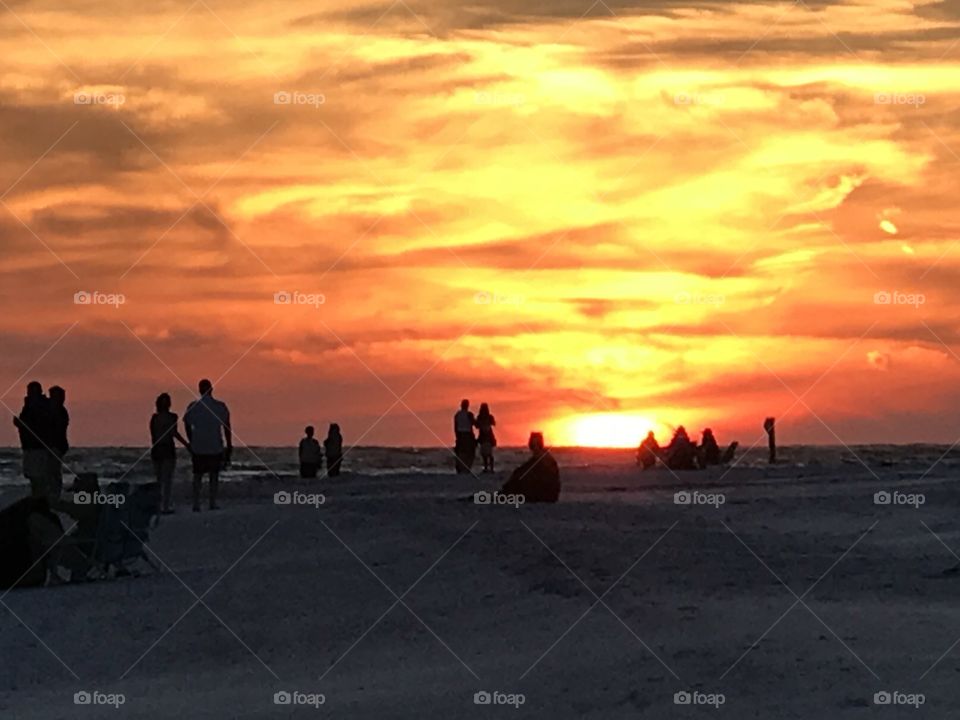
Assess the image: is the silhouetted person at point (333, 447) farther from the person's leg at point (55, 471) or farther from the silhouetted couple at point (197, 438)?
the person's leg at point (55, 471)

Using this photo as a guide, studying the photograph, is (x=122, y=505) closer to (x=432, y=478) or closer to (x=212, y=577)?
(x=212, y=577)

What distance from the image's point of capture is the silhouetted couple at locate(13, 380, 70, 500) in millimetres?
22922

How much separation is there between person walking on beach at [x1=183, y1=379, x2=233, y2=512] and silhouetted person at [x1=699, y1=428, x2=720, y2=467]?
20979 millimetres

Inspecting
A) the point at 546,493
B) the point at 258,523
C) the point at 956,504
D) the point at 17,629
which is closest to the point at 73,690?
the point at 17,629

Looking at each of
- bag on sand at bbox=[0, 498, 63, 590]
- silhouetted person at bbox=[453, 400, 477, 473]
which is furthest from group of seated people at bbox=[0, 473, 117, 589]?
silhouetted person at bbox=[453, 400, 477, 473]

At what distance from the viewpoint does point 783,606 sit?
15.0 metres

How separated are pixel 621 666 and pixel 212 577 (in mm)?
6316

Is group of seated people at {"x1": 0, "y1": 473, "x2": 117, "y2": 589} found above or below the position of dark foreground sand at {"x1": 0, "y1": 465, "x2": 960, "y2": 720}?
above

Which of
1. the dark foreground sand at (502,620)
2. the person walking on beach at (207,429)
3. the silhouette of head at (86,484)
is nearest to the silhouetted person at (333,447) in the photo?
the person walking on beach at (207,429)

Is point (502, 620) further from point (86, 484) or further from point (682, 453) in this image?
point (682, 453)

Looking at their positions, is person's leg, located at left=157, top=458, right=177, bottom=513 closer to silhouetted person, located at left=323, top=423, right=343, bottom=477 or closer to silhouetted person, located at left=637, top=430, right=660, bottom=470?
silhouetted person, located at left=323, top=423, right=343, bottom=477

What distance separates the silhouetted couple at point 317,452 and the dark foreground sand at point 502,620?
1431 centimetres

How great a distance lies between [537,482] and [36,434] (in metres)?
7.17

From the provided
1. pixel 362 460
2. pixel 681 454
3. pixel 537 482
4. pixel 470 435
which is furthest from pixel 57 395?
pixel 362 460
